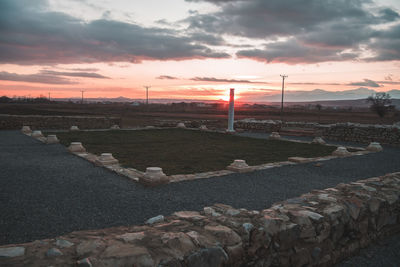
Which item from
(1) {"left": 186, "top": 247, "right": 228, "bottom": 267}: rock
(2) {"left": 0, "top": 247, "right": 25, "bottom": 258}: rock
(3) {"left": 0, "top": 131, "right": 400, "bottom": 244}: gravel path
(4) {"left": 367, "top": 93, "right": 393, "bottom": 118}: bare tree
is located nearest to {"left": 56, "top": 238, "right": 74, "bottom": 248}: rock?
(2) {"left": 0, "top": 247, "right": 25, "bottom": 258}: rock

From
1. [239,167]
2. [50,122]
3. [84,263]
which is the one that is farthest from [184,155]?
[50,122]

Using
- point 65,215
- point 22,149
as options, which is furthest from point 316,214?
point 22,149

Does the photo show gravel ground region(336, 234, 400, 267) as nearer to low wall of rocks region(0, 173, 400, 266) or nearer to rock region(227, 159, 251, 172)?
low wall of rocks region(0, 173, 400, 266)

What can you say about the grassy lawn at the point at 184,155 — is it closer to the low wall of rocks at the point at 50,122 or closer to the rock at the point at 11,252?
the rock at the point at 11,252

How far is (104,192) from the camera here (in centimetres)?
552

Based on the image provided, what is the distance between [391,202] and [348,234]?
1003mm

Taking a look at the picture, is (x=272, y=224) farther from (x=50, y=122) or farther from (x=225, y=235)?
(x=50, y=122)

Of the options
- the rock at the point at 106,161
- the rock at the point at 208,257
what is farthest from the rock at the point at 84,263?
the rock at the point at 106,161

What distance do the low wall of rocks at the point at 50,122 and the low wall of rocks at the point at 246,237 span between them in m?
19.2

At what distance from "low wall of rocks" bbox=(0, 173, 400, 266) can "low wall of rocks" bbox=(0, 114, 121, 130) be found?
19.2 metres

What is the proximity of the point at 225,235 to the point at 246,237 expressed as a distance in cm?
25

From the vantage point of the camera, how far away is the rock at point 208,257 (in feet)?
6.94

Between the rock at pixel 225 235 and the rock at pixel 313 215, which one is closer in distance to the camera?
the rock at pixel 225 235

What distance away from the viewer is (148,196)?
17.6 ft
